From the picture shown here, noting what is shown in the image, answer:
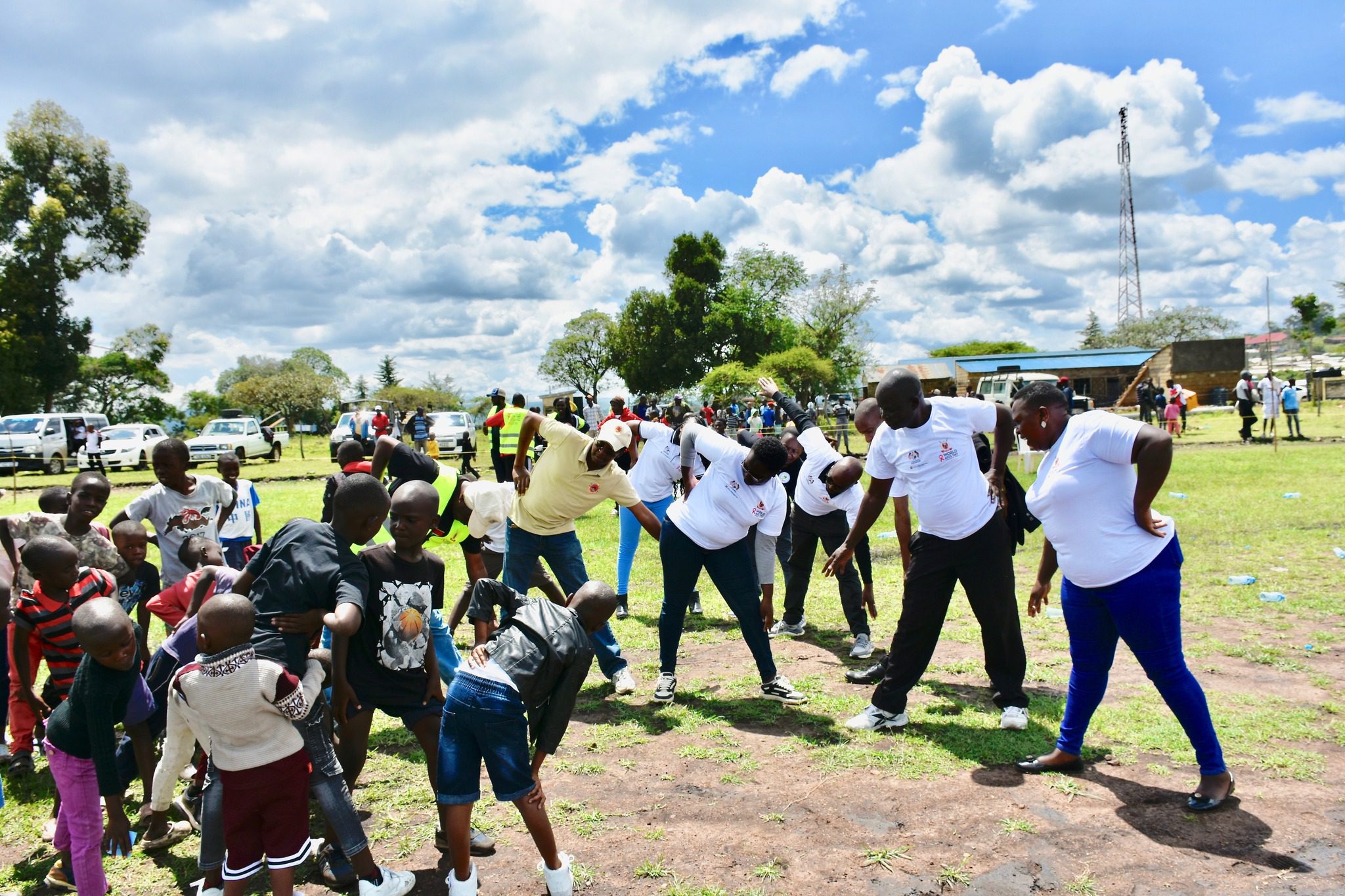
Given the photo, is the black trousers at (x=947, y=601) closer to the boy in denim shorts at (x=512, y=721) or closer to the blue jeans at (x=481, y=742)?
the boy in denim shorts at (x=512, y=721)

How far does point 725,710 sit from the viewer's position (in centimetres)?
530

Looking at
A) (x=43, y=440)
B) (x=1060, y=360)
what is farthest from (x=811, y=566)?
(x=1060, y=360)

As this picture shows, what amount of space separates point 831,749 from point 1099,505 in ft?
6.39

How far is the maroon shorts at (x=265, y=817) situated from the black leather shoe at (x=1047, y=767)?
3.37 meters

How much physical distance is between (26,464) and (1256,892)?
27441 mm

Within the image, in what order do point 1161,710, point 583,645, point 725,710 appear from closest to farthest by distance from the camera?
1. point 583,645
2. point 1161,710
3. point 725,710

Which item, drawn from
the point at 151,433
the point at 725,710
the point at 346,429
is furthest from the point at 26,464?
the point at 725,710

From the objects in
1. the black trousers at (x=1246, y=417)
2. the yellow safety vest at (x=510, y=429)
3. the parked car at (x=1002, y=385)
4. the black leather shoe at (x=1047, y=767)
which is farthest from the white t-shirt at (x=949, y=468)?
the parked car at (x=1002, y=385)

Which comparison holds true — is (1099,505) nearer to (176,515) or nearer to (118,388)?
(176,515)

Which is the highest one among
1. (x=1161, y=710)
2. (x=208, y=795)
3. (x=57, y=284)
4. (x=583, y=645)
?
(x=57, y=284)

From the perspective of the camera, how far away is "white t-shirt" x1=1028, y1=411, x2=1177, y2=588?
12.3ft

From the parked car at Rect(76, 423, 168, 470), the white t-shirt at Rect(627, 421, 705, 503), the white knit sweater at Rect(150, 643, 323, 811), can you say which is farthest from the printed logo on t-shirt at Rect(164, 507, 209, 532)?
the parked car at Rect(76, 423, 168, 470)

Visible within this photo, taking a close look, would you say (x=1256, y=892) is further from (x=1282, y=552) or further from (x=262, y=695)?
(x=1282, y=552)

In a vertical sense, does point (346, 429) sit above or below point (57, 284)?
below
